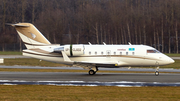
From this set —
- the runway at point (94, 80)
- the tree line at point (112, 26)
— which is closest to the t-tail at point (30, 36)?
the runway at point (94, 80)

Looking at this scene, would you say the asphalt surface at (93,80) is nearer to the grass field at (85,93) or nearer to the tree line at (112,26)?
the grass field at (85,93)

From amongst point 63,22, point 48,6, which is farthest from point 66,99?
point 48,6

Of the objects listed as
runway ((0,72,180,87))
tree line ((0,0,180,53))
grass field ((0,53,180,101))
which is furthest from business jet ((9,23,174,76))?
tree line ((0,0,180,53))

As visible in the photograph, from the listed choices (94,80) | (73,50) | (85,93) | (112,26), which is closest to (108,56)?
(73,50)

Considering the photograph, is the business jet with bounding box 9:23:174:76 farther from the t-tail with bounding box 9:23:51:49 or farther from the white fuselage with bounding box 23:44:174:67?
the t-tail with bounding box 9:23:51:49

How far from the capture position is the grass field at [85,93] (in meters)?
13.8

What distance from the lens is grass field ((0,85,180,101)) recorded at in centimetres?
1375

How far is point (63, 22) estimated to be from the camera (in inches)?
3386

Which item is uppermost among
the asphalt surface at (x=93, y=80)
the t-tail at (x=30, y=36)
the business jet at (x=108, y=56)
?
the t-tail at (x=30, y=36)

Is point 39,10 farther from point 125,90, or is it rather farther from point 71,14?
point 125,90

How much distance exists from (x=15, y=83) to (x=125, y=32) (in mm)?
62397

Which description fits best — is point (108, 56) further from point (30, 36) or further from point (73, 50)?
point (30, 36)

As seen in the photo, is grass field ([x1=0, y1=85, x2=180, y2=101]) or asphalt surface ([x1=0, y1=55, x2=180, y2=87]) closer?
grass field ([x1=0, y1=85, x2=180, y2=101])

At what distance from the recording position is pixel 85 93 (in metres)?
15.2
